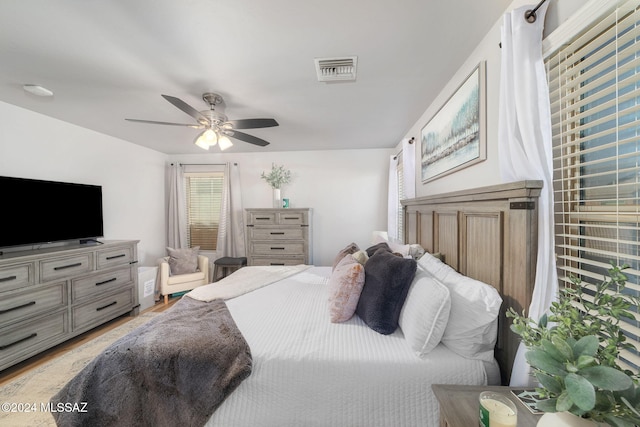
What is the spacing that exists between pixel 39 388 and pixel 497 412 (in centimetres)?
300

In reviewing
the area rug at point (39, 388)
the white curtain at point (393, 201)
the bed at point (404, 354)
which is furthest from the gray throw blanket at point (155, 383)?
the white curtain at point (393, 201)

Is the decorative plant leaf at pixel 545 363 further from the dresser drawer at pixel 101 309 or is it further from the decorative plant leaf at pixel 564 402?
the dresser drawer at pixel 101 309

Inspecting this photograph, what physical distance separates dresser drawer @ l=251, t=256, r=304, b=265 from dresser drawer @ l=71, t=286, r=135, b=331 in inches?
63.8

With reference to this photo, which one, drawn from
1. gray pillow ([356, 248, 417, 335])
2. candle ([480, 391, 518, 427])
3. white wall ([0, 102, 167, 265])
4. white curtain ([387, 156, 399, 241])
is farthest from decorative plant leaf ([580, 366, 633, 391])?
white wall ([0, 102, 167, 265])

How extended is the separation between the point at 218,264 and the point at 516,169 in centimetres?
395

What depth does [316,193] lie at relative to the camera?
422 cm

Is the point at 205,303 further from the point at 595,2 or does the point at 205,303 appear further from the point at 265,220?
the point at 595,2

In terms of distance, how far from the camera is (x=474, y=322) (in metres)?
1.13

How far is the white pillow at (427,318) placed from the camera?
1.15 meters

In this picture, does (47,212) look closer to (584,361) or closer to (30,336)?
(30,336)

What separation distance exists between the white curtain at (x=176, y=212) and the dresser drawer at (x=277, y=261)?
1599 millimetres

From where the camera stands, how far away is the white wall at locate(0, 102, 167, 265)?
7.86ft

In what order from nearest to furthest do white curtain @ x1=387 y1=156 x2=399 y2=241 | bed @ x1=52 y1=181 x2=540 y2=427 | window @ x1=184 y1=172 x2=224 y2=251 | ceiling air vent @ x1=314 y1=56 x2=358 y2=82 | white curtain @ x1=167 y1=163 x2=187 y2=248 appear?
bed @ x1=52 y1=181 x2=540 y2=427 → ceiling air vent @ x1=314 y1=56 x2=358 y2=82 → white curtain @ x1=387 y1=156 x2=399 y2=241 → white curtain @ x1=167 y1=163 x2=187 y2=248 → window @ x1=184 y1=172 x2=224 y2=251

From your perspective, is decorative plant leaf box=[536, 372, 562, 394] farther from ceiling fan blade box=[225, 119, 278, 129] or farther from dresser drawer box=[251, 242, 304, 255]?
dresser drawer box=[251, 242, 304, 255]
